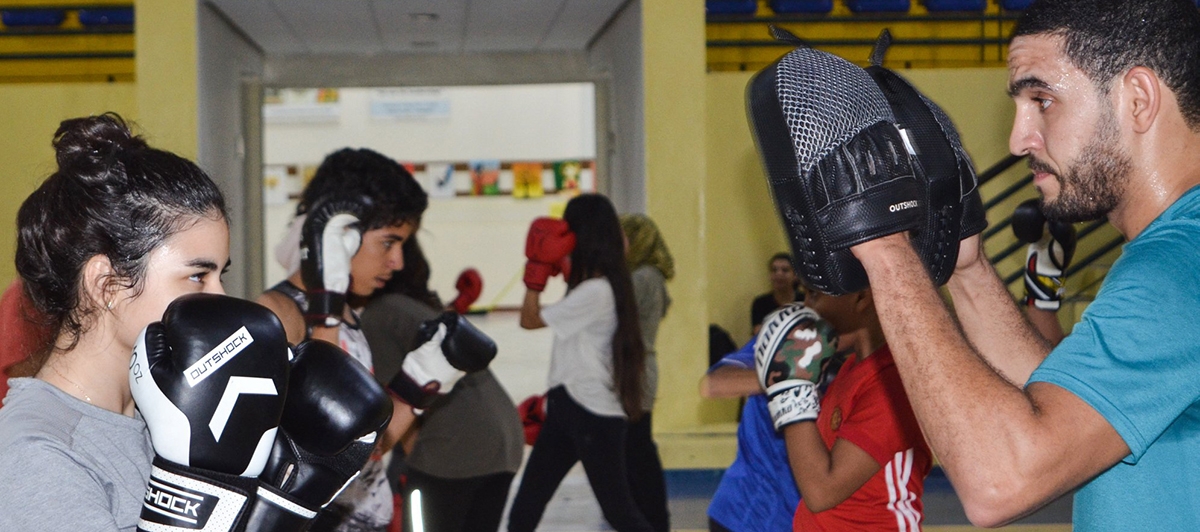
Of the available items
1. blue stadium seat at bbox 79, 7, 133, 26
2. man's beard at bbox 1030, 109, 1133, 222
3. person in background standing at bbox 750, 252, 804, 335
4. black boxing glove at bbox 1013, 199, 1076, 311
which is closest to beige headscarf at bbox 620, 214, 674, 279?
black boxing glove at bbox 1013, 199, 1076, 311

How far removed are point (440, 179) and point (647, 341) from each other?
1301cm

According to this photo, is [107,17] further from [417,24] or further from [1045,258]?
[1045,258]

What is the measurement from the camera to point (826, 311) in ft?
7.23

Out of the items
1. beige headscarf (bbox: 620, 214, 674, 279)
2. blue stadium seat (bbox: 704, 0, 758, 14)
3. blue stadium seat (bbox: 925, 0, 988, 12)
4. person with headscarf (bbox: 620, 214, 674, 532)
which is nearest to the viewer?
person with headscarf (bbox: 620, 214, 674, 532)

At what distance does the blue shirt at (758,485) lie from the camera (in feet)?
7.12

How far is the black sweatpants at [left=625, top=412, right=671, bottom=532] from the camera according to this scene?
12.3 feet

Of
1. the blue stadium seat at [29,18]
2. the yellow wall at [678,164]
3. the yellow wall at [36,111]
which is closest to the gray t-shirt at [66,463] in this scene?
the yellow wall at [678,164]

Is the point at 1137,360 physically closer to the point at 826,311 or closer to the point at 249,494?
the point at 249,494

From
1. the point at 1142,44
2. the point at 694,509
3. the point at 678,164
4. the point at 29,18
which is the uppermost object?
the point at 29,18

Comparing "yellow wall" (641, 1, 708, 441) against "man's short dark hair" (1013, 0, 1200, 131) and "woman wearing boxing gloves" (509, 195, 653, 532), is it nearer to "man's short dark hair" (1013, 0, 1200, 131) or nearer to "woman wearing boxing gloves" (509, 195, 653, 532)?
"woman wearing boxing gloves" (509, 195, 653, 532)

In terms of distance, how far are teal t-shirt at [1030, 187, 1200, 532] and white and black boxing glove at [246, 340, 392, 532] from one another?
798 mm

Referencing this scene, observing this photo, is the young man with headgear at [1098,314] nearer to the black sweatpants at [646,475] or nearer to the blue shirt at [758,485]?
the blue shirt at [758,485]

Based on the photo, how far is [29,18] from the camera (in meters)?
7.58

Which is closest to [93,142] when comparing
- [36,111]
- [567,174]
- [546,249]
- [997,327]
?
[997,327]
